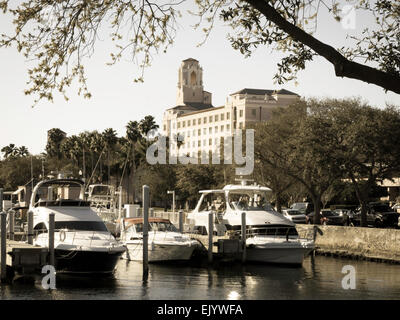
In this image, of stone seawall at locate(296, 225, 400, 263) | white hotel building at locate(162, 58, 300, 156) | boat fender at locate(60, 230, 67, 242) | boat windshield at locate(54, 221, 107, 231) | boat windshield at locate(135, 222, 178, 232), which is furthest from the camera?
white hotel building at locate(162, 58, 300, 156)

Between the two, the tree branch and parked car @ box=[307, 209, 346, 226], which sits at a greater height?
the tree branch

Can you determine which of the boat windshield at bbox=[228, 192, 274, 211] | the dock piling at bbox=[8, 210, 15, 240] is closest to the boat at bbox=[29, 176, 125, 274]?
the dock piling at bbox=[8, 210, 15, 240]

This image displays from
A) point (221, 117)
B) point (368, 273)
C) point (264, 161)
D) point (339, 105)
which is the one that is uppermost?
point (221, 117)

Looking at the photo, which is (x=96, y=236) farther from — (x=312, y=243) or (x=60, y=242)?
(x=312, y=243)

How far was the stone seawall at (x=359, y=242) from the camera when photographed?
3562 cm

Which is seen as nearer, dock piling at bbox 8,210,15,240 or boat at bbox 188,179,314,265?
boat at bbox 188,179,314,265

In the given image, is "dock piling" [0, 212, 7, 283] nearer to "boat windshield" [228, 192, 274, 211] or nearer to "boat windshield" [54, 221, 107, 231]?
"boat windshield" [54, 221, 107, 231]

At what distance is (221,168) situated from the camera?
75812mm

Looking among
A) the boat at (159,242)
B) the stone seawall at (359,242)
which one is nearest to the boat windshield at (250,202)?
the stone seawall at (359,242)

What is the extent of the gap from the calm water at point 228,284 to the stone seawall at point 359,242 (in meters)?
1.51

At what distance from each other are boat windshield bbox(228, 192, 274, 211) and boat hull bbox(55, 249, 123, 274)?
34.6ft

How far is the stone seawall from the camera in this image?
3562cm

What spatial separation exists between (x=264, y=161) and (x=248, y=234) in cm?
2479

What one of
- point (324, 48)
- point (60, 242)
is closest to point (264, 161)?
point (60, 242)
